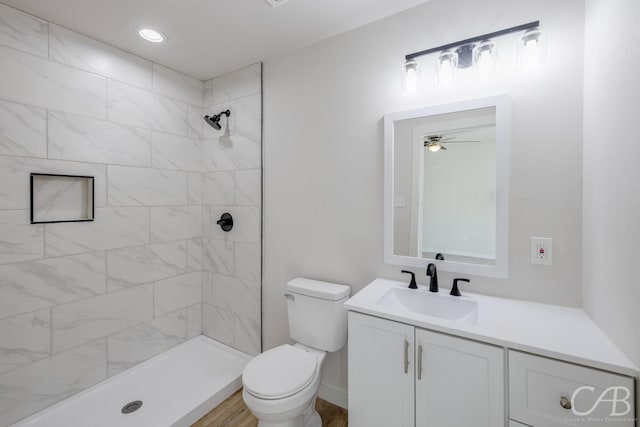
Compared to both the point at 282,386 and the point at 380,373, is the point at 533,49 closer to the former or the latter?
the point at 380,373

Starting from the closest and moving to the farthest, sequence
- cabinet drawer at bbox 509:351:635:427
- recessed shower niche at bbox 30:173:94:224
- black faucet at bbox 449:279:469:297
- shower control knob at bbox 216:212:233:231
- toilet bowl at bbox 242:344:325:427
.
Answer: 1. cabinet drawer at bbox 509:351:635:427
2. toilet bowl at bbox 242:344:325:427
3. black faucet at bbox 449:279:469:297
4. recessed shower niche at bbox 30:173:94:224
5. shower control knob at bbox 216:212:233:231

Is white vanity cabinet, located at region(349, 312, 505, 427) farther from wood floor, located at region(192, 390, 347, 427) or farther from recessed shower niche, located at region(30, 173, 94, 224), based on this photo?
recessed shower niche, located at region(30, 173, 94, 224)

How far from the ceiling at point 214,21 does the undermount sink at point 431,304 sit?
64.8 inches

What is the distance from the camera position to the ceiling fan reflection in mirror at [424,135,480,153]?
1.55m

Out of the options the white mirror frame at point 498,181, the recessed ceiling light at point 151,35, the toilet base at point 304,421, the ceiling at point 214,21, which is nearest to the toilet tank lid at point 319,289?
the white mirror frame at point 498,181

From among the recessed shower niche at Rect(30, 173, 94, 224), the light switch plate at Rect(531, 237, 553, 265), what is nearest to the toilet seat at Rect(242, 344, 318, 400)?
the light switch plate at Rect(531, 237, 553, 265)

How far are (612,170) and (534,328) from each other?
654 millimetres

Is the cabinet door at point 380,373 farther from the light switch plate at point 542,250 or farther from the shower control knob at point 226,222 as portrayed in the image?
the shower control knob at point 226,222

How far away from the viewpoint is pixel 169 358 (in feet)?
7.66

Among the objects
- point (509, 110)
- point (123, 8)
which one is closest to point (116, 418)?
point (123, 8)

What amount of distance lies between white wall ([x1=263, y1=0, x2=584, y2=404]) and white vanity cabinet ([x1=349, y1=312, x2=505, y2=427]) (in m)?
0.48

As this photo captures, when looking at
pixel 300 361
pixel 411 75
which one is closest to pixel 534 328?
pixel 300 361

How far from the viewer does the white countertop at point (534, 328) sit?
925 mm

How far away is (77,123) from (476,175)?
2501 millimetres
